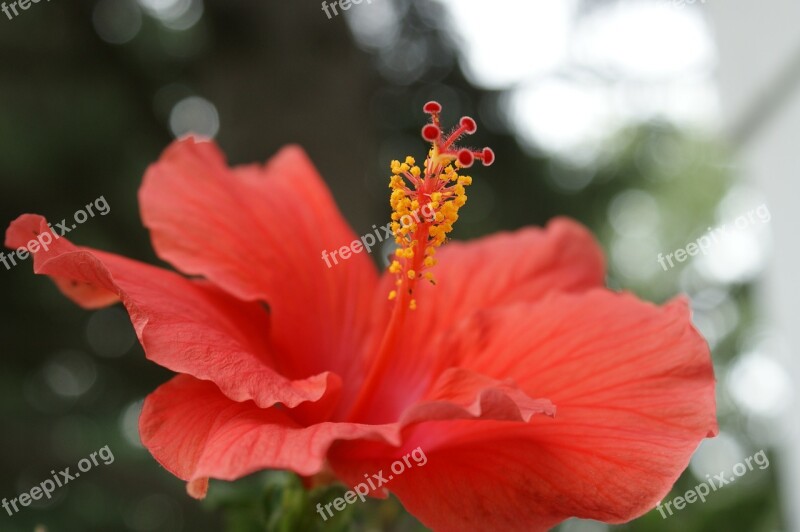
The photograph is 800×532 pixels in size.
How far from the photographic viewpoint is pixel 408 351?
2.83 ft

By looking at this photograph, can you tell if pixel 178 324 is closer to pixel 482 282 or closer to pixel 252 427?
pixel 252 427

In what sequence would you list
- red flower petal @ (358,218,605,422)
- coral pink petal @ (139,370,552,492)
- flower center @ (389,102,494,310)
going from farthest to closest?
red flower petal @ (358,218,605,422) < flower center @ (389,102,494,310) < coral pink petal @ (139,370,552,492)

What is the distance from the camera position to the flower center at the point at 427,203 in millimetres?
737

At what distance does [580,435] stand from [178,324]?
12.9 inches

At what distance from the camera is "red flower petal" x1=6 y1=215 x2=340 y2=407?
23.2 inches

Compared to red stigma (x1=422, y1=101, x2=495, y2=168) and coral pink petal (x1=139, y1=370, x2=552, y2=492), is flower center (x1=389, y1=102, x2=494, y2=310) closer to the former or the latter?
red stigma (x1=422, y1=101, x2=495, y2=168)

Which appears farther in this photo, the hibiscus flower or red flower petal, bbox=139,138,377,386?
red flower petal, bbox=139,138,377,386

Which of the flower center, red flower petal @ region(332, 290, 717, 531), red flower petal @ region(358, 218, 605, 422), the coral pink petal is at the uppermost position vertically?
the flower center

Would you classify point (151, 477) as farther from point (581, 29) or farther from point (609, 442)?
point (581, 29)

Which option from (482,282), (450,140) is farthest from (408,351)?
(450,140)

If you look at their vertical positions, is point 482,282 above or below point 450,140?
below

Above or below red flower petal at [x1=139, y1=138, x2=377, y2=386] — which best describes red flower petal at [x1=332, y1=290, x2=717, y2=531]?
below

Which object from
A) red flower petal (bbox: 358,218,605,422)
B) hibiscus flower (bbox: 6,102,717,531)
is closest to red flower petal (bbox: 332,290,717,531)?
hibiscus flower (bbox: 6,102,717,531)

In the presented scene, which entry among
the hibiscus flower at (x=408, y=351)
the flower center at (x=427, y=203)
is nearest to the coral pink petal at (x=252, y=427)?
the hibiscus flower at (x=408, y=351)
